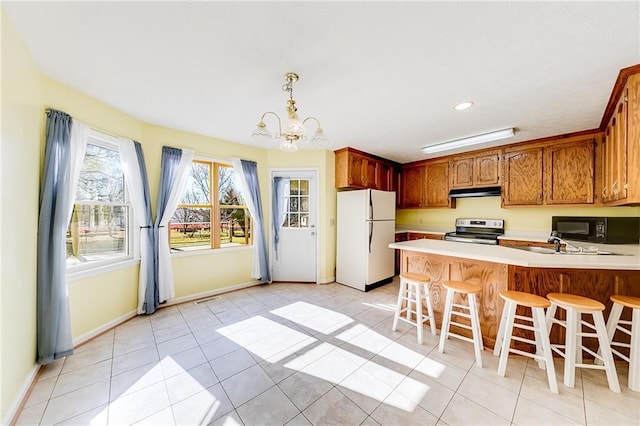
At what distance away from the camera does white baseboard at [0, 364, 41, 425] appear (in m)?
1.43

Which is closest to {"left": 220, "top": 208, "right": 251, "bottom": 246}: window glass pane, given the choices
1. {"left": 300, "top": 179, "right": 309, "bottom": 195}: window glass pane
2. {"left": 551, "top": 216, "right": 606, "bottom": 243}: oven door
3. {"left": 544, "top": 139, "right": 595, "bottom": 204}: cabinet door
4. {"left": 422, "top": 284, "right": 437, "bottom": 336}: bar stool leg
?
{"left": 300, "top": 179, "right": 309, "bottom": 195}: window glass pane

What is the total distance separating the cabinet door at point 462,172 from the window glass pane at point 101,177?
5321 millimetres

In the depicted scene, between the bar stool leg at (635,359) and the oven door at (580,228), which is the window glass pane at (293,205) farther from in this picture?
the oven door at (580,228)

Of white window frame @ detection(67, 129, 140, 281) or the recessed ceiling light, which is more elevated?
the recessed ceiling light

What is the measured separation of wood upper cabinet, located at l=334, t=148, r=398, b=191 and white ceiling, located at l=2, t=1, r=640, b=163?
1411 millimetres

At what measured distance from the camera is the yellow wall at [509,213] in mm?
3375

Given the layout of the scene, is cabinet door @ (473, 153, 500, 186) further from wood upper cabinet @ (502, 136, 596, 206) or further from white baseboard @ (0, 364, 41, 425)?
white baseboard @ (0, 364, 41, 425)

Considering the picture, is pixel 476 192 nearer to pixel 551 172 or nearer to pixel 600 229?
pixel 551 172

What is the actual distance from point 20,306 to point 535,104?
486 centimetres

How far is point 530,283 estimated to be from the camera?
6.99ft

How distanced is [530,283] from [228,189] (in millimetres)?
4096

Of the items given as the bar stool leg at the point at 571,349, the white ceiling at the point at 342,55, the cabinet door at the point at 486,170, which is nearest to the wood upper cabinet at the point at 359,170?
the white ceiling at the point at 342,55

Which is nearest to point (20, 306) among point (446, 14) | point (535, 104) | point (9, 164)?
point (9, 164)

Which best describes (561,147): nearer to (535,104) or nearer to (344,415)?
(535,104)
